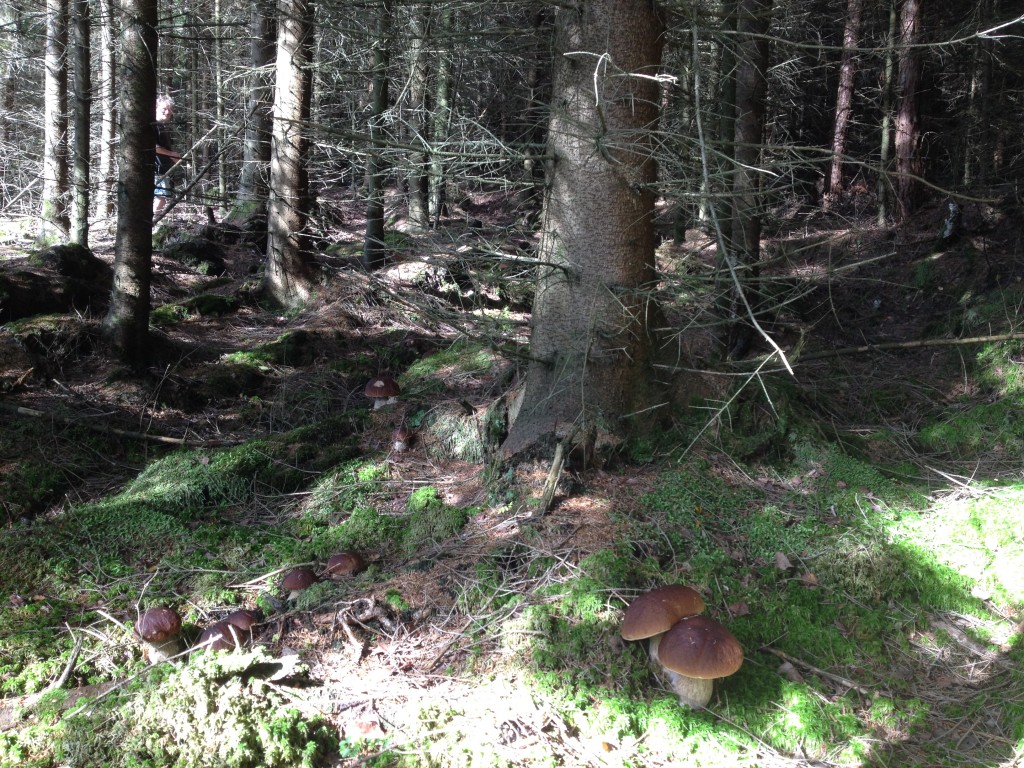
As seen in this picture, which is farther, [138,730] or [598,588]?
[598,588]

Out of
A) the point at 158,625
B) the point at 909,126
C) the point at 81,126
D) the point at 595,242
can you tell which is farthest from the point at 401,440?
the point at 909,126

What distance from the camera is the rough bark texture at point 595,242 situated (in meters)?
4.40

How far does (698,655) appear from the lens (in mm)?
3131

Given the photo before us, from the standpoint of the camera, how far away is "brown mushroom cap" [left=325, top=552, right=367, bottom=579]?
164 inches

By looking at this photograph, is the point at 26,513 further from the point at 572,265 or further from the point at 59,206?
the point at 59,206

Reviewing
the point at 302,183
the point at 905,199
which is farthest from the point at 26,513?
the point at 905,199

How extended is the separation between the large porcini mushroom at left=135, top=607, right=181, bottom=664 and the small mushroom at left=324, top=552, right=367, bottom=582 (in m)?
0.88

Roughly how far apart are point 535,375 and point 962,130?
1443 centimetres

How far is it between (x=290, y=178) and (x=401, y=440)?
5943 mm

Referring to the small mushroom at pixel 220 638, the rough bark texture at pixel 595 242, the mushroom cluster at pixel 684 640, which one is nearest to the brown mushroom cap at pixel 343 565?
the small mushroom at pixel 220 638

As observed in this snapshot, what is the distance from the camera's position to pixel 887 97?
50.2ft

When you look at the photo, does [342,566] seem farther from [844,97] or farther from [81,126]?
[844,97]

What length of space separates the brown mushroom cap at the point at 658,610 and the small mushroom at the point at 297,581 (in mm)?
1932

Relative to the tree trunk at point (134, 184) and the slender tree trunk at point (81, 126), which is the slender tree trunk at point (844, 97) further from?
the slender tree trunk at point (81, 126)
